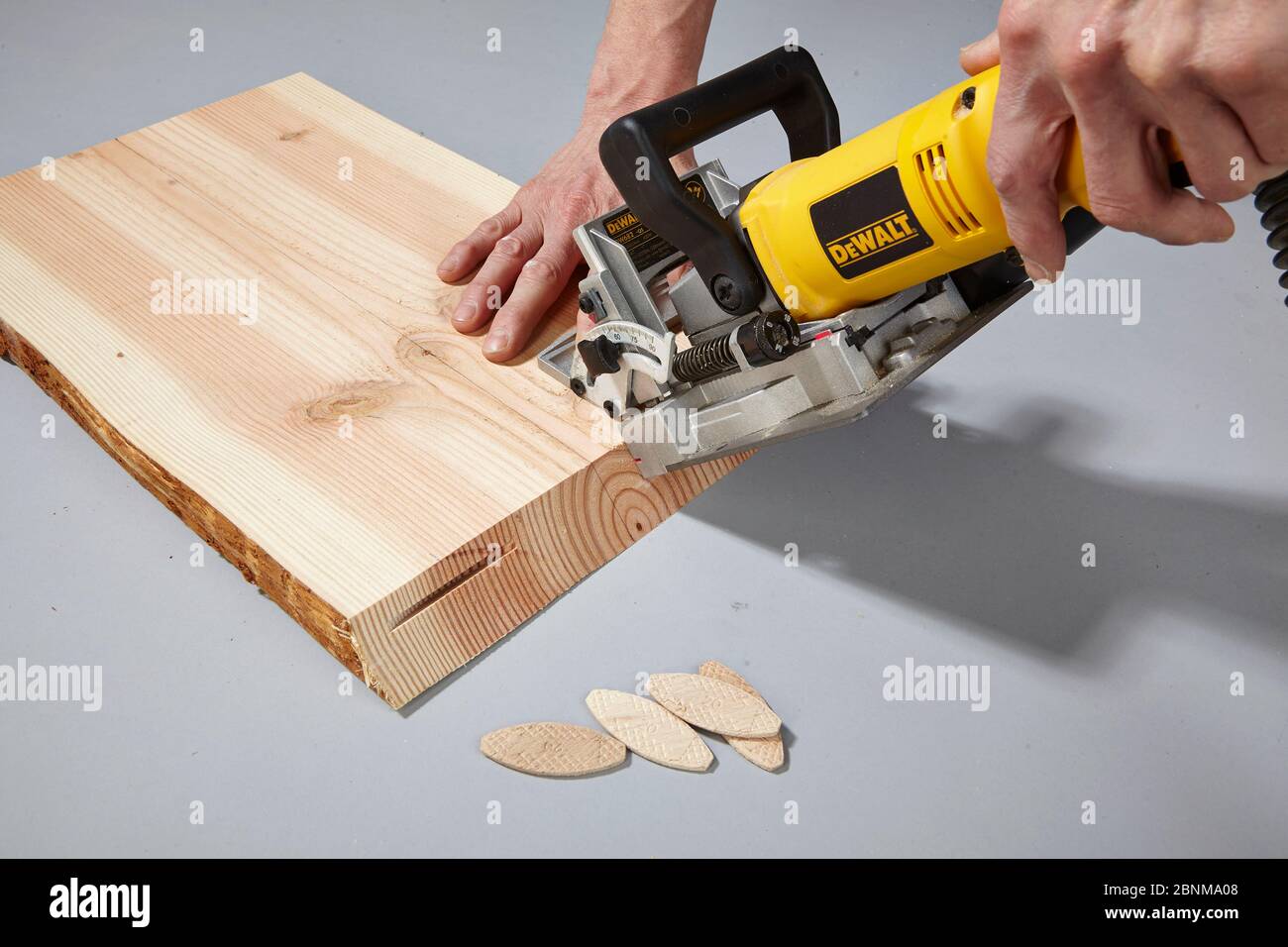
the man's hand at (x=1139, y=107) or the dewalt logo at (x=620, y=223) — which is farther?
the dewalt logo at (x=620, y=223)

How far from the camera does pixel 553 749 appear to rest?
1.82 metres

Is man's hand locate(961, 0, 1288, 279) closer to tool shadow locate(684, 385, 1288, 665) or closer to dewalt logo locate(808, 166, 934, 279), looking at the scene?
dewalt logo locate(808, 166, 934, 279)

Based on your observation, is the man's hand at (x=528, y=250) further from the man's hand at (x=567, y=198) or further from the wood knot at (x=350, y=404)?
the wood knot at (x=350, y=404)

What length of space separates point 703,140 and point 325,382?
0.94m

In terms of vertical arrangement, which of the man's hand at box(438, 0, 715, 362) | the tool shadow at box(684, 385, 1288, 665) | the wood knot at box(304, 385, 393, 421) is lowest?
the tool shadow at box(684, 385, 1288, 665)

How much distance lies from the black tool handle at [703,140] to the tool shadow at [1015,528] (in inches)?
20.9

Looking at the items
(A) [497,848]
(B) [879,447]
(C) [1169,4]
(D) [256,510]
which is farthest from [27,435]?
(C) [1169,4]

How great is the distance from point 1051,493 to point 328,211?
1.75 meters

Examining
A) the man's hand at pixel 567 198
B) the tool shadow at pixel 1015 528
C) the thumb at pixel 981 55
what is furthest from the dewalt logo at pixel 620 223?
the thumb at pixel 981 55

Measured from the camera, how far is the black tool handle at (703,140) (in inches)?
68.8

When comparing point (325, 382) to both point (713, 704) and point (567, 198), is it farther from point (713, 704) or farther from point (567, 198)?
Result: point (713, 704)

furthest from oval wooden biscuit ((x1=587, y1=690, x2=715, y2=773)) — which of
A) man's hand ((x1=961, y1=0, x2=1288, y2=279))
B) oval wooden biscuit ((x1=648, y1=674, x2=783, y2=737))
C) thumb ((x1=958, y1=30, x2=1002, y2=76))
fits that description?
thumb ((x1=958, y1=30, x2=1002, y2=76))

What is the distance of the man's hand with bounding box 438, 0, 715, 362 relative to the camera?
2350mm

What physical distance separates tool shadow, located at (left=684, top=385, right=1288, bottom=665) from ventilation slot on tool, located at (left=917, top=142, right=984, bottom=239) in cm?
74
